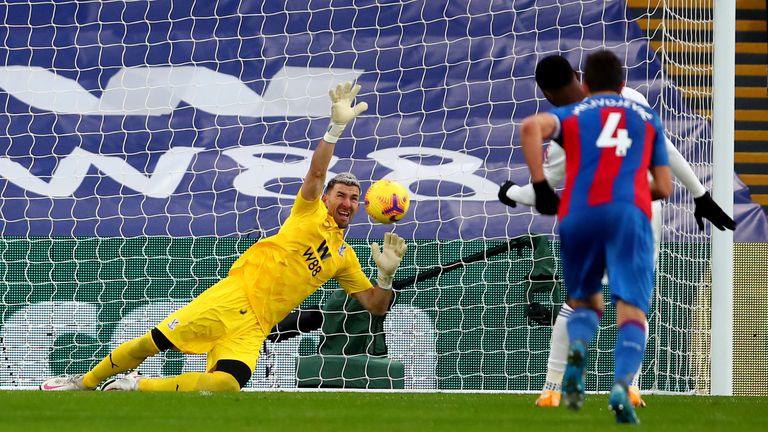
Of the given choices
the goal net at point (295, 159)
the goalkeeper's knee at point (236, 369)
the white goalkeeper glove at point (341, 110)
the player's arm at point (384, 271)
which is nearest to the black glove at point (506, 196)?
the white goalkeeper glove at point (341, 110)

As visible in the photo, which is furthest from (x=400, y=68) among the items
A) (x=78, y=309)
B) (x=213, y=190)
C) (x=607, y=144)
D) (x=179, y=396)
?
(x=607, y=144)

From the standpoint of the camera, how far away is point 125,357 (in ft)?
23.9

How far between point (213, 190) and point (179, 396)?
372 cm

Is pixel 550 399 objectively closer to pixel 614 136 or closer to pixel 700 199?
pixel 700 199

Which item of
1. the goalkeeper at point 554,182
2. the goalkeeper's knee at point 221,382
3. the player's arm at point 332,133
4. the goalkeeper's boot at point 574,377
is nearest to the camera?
the goalkeeper's boot at point 574,377

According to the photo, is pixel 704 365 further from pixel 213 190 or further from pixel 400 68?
pixel 213 190

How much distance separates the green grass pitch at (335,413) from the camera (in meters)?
4.54

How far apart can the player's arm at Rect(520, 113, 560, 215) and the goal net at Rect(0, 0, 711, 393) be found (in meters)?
4.01

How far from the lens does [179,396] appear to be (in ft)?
20.3

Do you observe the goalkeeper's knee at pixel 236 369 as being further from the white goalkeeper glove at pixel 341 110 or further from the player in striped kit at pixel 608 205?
the player in striped kit at pixel 608 205

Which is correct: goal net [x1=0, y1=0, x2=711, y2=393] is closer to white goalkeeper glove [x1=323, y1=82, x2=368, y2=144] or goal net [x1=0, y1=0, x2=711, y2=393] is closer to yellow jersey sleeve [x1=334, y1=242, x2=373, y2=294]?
yellow jersey sleeve [x1=334, y1=242, x2=373, y2=294]

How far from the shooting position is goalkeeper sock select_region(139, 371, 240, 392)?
7.21m

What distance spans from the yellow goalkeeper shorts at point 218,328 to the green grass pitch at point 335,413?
3.10 feet

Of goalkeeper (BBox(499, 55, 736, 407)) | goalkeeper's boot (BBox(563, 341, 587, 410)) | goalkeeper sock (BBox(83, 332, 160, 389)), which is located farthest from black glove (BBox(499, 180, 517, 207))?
goalkeeper sock (BBox(83, 332, 160, 389))
